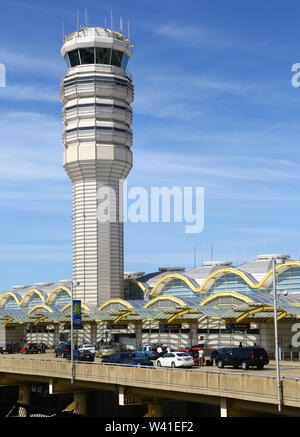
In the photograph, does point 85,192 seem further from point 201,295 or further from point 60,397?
point 60,397

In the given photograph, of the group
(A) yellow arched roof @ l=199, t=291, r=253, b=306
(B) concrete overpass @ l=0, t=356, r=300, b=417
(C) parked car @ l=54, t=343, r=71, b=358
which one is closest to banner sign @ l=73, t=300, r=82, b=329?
(B) concrete overpass @ l=0, t=356, r=300, b=417

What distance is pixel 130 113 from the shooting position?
4341 inches

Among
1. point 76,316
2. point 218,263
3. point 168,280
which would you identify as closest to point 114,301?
point 168,280

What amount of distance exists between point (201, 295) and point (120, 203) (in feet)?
82.3

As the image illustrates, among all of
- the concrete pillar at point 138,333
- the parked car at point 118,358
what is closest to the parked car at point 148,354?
the parked car at point 118,358

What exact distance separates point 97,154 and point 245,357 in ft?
195

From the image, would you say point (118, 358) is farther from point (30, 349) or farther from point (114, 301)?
point (114, 301)

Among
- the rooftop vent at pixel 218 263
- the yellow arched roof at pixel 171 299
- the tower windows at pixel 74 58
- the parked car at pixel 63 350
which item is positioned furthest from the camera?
the tower windows at pixel 74 58

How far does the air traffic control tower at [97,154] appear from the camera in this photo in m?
104

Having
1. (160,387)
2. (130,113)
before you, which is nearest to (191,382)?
(160,387)

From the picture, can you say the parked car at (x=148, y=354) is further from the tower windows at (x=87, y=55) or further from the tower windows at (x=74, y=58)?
the tower windows at (x=74, y=58)

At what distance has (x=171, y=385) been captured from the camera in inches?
1779

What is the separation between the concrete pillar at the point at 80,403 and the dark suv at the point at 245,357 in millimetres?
17899

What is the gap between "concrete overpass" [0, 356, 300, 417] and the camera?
37875 mm
